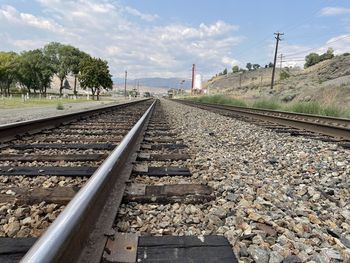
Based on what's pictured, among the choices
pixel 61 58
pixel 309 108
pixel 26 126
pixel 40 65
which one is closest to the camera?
pixel 26 126

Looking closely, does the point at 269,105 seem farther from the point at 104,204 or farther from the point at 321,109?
the point at 104,204

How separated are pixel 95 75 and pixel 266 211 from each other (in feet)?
221

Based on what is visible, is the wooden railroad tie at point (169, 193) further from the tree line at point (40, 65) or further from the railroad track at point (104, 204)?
the tree line at point (40, 65)

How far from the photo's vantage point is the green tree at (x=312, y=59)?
142 m

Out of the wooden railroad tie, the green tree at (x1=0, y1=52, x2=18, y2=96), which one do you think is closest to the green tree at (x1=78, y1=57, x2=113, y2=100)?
the green tree at (x1=0, y1=52, x2=18, y2=96)

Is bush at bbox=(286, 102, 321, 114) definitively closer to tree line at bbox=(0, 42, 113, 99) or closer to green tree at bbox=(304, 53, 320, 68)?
tree line at bbox=(0, 42, 113, 99)

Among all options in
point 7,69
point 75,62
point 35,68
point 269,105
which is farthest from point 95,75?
point 269,105

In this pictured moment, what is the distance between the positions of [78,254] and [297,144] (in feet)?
19.3

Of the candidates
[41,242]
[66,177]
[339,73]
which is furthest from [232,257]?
[339,73]

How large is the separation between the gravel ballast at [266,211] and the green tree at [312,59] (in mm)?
148937

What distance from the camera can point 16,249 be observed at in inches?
74.9

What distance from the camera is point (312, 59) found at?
144 meters

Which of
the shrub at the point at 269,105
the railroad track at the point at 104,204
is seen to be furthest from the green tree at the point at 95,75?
the railroad track at the point at 104,204

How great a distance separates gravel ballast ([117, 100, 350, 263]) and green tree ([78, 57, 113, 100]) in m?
64.2
